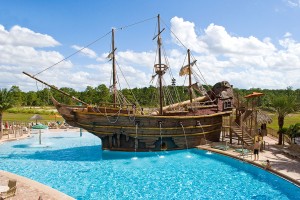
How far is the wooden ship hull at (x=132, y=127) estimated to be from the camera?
22859 mm

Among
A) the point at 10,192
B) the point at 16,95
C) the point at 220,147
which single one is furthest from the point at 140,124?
the point at 16,95

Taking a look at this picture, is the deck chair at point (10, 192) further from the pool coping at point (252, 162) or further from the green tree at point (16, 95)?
the green tree at point (16, 95)

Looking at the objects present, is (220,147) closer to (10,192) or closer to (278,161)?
(278,161)

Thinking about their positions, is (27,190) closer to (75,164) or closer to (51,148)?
(75,164)

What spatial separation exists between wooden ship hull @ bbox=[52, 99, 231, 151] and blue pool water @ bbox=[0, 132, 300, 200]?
32.0 inches

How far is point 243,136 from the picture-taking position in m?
24.5

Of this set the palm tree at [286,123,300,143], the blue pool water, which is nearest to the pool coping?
the blue pool water

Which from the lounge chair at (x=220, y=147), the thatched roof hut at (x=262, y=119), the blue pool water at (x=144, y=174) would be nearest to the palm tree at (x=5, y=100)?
the blue pool water at (x=144, y=174)

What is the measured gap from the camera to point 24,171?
18.1m

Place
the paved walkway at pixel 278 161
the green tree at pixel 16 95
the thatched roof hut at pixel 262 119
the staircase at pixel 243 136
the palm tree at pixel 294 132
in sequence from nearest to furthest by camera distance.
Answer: the paved walkway at pixel 278 161 → the palm tree at pixel 294 132 → the staircase at pixel 243 136 → the thatched roof hut at pixel 262 119 → the green tree at pixel 16 95

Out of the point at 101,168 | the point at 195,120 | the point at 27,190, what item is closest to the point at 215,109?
the point at 195,120

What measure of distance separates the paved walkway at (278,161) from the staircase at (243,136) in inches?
55.0

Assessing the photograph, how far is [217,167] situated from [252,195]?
5295 mm

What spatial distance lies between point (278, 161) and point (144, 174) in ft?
29.4
